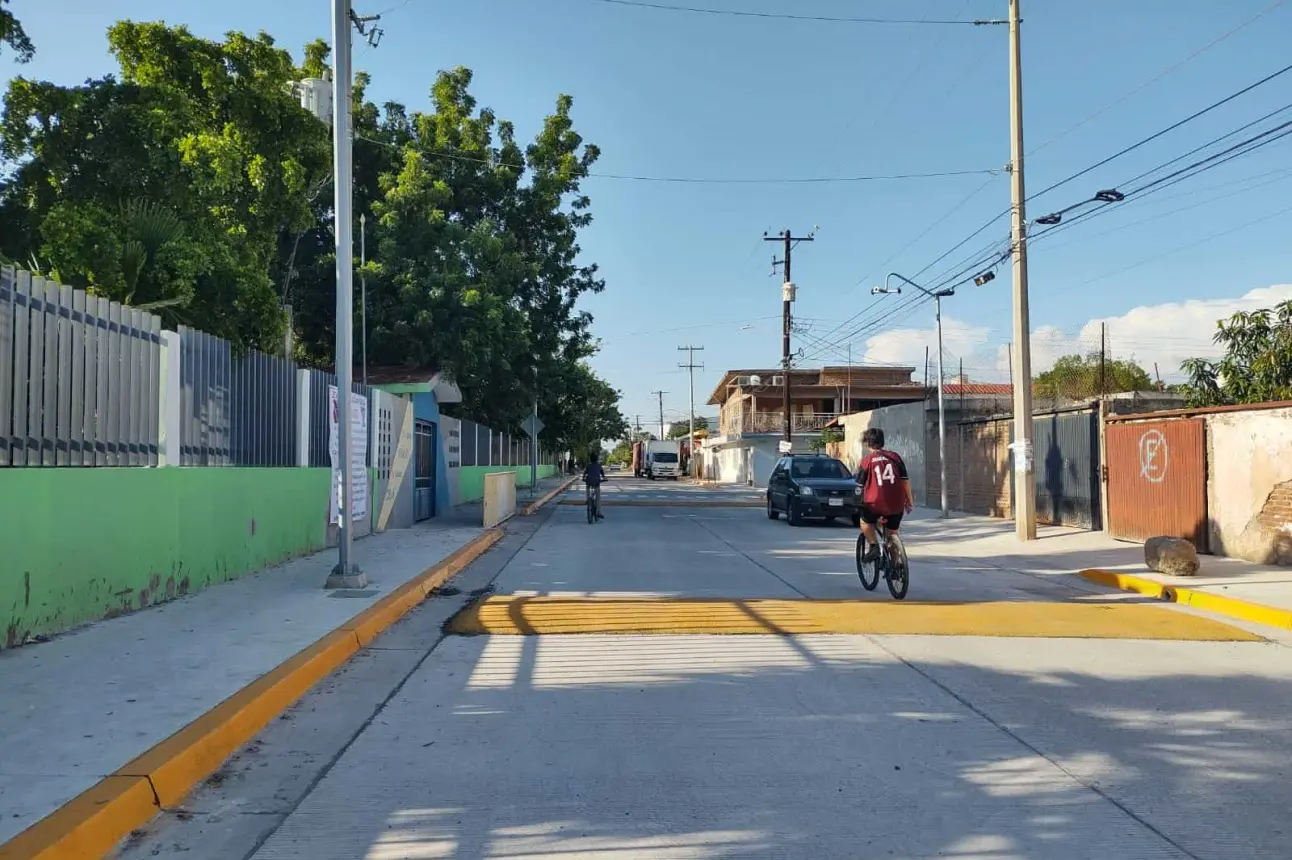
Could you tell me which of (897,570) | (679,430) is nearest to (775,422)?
(897,570)

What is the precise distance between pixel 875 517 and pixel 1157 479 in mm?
7111

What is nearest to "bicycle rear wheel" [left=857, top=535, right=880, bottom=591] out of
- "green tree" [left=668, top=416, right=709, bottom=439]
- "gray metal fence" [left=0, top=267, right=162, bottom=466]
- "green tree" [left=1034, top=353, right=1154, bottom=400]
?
Result: "gray metal fence" [left=0, top=267, right=162, bottom=466]

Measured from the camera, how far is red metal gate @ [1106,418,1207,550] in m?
14.4

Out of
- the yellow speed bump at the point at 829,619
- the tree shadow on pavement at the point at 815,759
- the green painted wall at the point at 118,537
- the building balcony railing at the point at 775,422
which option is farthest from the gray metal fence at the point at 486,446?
the tree shadow on pavement at the point at 815,759

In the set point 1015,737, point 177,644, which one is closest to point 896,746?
point 1015,737

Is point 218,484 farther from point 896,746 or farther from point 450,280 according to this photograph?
point 450,280

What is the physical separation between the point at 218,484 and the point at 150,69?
26.6ft

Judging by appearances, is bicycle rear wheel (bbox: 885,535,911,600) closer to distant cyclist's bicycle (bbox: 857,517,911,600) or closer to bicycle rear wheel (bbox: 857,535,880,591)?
distant cyclist's bicycle (bbox: 857,517,911,600)

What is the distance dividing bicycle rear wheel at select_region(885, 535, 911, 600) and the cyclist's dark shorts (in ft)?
0.47

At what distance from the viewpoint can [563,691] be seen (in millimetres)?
6547

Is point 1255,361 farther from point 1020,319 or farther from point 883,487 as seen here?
point 883,487

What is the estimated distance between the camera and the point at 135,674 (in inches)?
250

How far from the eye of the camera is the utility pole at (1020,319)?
17.0 metres

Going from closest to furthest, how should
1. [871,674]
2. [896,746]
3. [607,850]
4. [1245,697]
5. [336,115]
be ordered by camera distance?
[607,850] → [896,746] → [1245,697] → [871,674] → [336,115]
